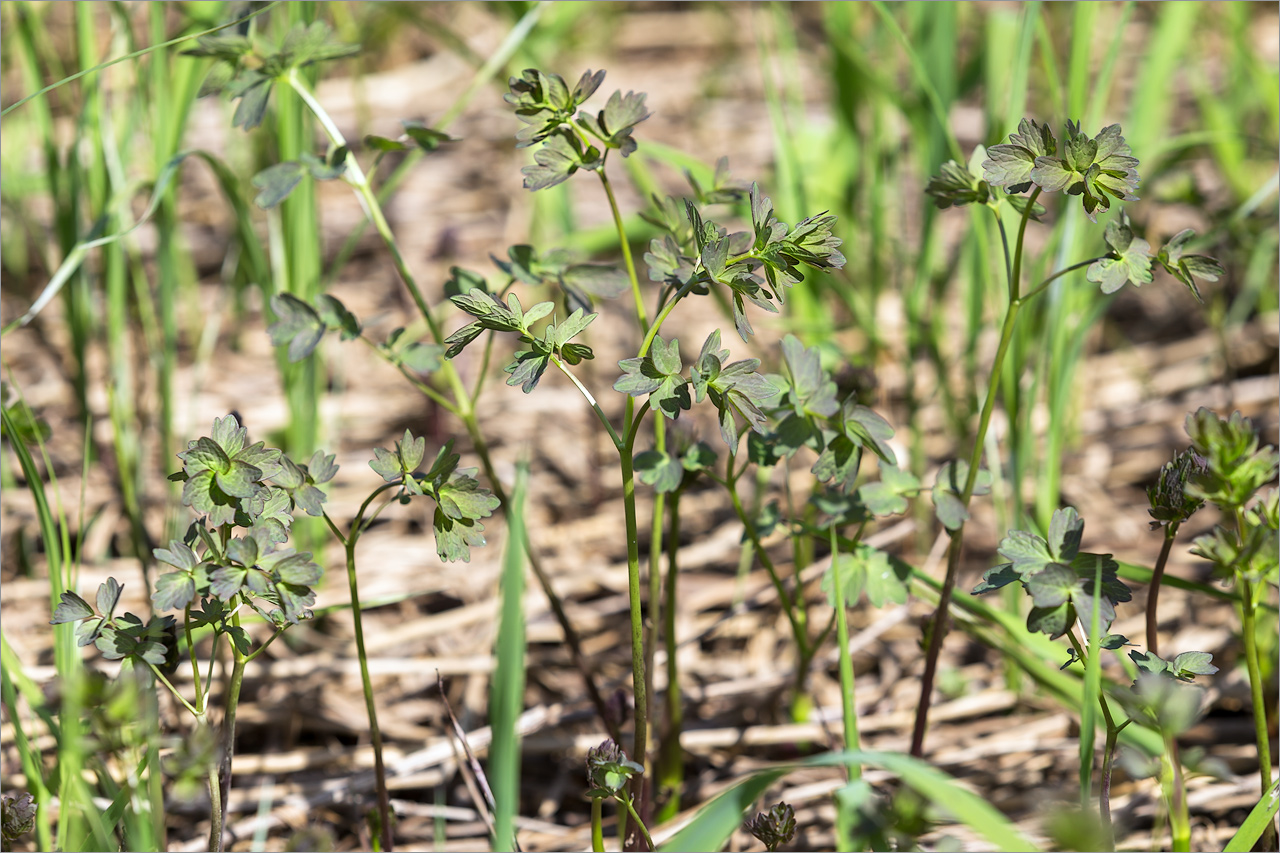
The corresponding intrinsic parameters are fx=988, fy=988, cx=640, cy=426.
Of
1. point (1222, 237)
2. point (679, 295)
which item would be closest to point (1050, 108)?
point (1222, 237)

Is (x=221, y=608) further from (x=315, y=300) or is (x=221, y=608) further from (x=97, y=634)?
(x=315, y=300)

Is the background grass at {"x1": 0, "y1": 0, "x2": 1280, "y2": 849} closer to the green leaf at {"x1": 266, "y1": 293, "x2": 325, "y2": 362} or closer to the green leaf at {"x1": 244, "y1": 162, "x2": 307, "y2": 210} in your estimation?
the green leaf at {"x1": 266, "y1": 293, "x2": 325, "y2": 362}

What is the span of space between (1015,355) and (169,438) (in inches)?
62.6

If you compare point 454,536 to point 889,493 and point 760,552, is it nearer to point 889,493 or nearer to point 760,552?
point 760,552

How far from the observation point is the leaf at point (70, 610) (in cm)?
109

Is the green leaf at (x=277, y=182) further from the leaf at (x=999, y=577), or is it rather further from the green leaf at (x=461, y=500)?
the leaf at (x=999, y=577)

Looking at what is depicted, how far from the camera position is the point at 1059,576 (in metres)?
1.08

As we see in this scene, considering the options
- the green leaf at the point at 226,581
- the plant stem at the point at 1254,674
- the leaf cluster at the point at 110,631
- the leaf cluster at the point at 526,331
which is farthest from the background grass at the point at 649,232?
the leaf cluster at the point at 526,331

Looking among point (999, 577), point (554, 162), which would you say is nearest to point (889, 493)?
point (999, 577)

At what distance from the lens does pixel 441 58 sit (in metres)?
4.16

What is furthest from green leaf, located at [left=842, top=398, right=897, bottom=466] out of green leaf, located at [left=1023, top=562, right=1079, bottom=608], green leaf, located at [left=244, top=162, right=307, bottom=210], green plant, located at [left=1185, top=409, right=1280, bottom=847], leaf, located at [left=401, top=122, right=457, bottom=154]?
green leaf, located at [left=244, top=162, right=307, bottom=210]

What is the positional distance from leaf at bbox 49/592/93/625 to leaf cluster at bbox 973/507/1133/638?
1.01 meters

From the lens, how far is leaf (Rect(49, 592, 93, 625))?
3.59 ft

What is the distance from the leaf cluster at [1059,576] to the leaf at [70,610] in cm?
101
